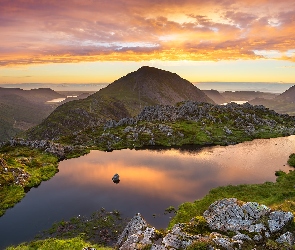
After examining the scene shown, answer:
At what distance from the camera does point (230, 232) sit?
113ft

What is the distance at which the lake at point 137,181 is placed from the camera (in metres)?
57.1

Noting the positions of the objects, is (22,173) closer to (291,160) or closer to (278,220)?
(278,220)

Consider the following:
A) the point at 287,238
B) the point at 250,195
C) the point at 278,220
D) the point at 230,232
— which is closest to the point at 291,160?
the point at 250,195

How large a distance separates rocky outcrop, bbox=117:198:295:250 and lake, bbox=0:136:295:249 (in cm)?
1776

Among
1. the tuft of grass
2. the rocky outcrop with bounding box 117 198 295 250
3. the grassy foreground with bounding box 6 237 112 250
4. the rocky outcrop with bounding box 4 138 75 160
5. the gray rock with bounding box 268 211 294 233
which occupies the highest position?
the gray rock with bounding box 268 211 294 233

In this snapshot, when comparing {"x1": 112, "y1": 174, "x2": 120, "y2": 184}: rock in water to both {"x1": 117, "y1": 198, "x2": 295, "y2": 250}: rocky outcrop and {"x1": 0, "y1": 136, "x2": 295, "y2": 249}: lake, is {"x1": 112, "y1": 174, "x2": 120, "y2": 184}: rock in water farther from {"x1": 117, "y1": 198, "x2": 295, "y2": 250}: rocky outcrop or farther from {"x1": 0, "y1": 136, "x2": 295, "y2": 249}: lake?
{"x1": 117, "y1": 198, "x2": 295, "y2": 250}: rocky outcrop

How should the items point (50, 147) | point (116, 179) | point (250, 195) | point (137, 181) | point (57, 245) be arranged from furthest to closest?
point (50, 147)
point (116, 179)
point (137, 181)
point (250, 195)
point (57, 245)

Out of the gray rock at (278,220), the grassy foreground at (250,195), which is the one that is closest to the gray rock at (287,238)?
the gray rock at (278,220)

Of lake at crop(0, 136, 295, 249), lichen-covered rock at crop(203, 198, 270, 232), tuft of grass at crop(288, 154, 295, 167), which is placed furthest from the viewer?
tuft of grass at crop(288, 154, 295, 167)

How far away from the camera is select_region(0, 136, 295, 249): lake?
2247 inches

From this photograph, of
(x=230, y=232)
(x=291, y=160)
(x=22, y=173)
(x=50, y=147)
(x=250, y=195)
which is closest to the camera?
(x=230, y=232)

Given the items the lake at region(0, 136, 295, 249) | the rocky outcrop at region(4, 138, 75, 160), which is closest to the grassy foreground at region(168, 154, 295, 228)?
the lake at region(0, 136, 295, 249)

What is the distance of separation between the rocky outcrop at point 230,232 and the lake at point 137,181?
17.8 meters

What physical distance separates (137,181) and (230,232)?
44887 mm
